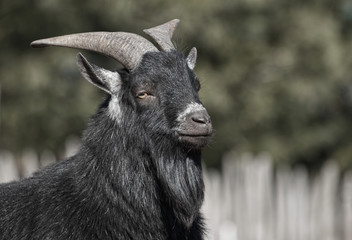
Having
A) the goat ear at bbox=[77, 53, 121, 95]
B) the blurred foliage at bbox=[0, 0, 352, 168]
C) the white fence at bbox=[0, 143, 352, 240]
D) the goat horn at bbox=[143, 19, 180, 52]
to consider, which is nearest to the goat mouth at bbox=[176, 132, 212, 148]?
the goat ear at bbox=[77, 53, 121, 95]

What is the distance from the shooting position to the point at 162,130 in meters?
6.02

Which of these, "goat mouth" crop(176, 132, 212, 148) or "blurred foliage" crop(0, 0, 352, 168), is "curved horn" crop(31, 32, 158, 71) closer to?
"goat mouth" crop(176, 132, 212, 148)

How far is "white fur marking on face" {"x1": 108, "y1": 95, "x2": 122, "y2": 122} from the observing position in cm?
625

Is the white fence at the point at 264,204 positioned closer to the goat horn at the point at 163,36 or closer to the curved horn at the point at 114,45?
the goat horn at the point at 163,36

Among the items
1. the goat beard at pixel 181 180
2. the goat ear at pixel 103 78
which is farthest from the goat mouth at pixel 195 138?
the goat ear at pixel 103 78

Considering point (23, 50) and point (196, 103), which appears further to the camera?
point (23, 50)

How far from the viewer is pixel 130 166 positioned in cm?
611

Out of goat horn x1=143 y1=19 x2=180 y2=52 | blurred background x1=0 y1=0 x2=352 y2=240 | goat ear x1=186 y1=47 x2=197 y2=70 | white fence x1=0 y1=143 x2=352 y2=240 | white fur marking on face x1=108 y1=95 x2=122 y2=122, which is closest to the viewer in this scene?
white fur marking on face x1=108 y1=95 x2=122 y2=122

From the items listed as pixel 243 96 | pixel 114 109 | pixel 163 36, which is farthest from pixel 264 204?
pixel 114 109

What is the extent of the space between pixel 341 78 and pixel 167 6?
6.24 meters

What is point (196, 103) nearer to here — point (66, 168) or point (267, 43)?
point (66, 168)

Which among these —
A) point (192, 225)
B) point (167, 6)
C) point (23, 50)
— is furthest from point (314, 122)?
point (192, 225)

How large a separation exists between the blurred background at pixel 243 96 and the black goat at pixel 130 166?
20.8 feet

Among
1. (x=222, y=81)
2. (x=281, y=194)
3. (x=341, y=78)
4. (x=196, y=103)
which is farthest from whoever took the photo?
(x=341, y=78)
